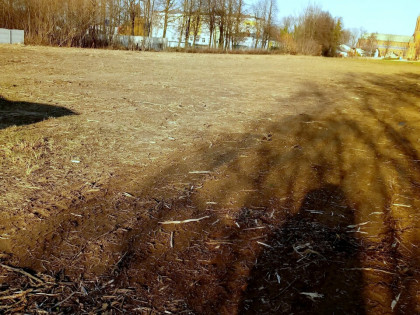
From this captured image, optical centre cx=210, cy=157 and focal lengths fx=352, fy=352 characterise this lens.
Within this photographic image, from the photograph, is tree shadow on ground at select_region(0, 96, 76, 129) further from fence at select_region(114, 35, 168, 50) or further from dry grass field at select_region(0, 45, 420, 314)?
fence at select_region(114, 35, 168, 50)

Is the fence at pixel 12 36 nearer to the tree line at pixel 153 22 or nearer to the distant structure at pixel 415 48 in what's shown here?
the tree line at pixel 153 22

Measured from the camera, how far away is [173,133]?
4.73 metres

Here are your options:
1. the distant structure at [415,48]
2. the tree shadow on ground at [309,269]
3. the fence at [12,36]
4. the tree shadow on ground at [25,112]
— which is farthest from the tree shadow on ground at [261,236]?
the distant structure at [415,48]

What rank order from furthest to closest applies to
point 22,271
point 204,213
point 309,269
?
point 204,213 < point 309,269 < point 22,271

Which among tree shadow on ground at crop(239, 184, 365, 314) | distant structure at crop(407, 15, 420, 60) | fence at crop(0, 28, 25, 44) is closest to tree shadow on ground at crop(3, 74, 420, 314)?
tree shadow on ground at crop(239, 184, 365, 314)

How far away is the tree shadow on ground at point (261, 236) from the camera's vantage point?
1906 mm

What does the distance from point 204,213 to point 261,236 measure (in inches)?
19.8

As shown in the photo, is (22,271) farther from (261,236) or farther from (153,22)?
(153,22)

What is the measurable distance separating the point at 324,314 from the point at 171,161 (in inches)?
92.0

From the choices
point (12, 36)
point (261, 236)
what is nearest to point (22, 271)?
point (261, 236)

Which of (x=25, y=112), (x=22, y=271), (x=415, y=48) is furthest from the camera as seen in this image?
(x=415, y=48)

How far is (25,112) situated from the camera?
5195 mm

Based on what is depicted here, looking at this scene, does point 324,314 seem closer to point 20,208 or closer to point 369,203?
point 369,203

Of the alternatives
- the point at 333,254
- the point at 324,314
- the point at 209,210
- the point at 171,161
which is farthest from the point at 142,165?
the point at 324,314
